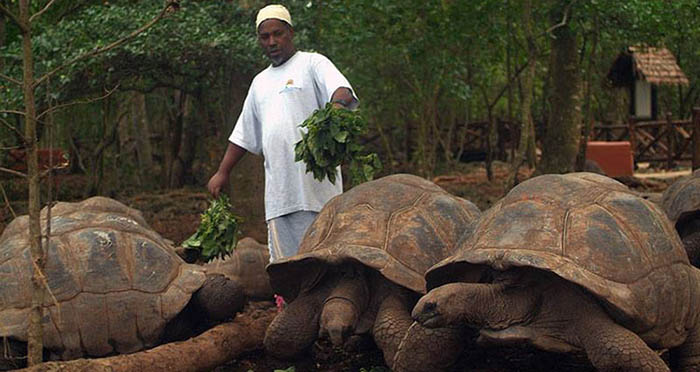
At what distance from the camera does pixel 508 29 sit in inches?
526

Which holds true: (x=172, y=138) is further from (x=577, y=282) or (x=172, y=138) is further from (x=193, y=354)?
(x=577, y=282)

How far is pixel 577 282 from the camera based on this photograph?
406 cm

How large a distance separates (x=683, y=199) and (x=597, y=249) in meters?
2.06

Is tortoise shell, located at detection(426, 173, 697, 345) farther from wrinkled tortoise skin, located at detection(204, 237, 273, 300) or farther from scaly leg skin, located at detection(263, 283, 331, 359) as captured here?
wrinkled tortoise skin, located at detection(204, 237, 273, 300)

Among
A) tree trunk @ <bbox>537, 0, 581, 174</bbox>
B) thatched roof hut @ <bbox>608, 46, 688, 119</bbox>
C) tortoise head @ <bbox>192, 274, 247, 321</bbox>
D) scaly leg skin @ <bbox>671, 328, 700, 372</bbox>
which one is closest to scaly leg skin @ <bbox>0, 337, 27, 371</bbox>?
tortoise head @ <bbox>192, 274, 247, 321</bbox>

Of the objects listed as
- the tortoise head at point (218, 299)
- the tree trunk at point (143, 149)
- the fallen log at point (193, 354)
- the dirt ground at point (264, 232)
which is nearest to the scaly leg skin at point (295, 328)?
the dirt ground at point (264, 232)

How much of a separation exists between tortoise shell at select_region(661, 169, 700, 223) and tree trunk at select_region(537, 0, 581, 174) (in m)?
6.63

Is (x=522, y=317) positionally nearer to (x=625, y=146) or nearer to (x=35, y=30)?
(x=35, y=30)

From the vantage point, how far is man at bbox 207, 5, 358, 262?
19.4 ft

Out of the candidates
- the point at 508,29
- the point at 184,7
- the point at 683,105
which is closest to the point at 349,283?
the point at 184,7

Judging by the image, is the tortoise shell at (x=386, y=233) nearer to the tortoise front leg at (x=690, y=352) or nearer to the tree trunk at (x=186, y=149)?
the tortoise front leg at (x=690, y=352)

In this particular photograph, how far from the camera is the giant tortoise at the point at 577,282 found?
4090mm

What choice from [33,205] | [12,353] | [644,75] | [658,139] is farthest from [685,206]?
[644,75]

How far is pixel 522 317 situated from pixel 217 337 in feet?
5.98
